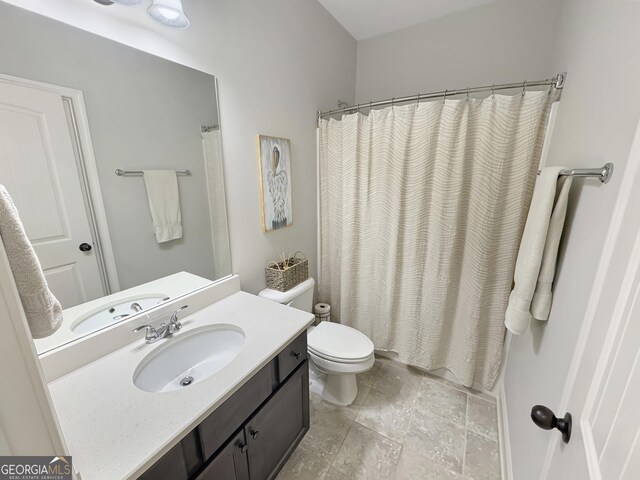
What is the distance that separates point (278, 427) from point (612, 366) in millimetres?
1153

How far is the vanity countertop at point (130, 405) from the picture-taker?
2.14 feet

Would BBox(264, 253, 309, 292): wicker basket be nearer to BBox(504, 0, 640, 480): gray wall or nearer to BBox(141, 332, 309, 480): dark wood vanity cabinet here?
BBox(141, 332, 309, 480): dark wood vanity cabinet

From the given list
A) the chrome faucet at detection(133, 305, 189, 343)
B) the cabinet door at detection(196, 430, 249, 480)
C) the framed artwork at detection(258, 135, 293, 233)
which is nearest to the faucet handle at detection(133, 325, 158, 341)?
the chrome faucet at detection(133, 305, 189, 343)

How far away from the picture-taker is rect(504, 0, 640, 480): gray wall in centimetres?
65

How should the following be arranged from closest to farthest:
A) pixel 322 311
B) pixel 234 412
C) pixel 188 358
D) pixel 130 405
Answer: pixel 130 405 < pixel 234 412 < pixel 188 358 < pixel 322 311

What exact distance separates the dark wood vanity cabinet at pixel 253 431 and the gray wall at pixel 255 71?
0.64 m

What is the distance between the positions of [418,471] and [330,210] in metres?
1.66

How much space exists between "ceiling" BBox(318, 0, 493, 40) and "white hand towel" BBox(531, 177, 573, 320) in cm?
162

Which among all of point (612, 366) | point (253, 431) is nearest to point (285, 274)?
point (253, 431)

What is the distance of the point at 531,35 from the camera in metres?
1.69

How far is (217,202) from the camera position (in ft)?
4.53

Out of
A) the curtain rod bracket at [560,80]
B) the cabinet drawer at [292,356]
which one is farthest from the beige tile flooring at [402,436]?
the curtain rod bracket at [560,80]

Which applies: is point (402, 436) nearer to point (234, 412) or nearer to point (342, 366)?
point (342, 366)

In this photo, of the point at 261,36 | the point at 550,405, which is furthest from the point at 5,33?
the point at 550,405
